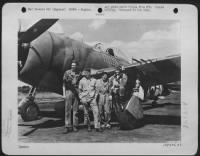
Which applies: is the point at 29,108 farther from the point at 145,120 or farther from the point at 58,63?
the point at 145,120

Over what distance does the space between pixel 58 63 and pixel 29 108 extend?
20cm

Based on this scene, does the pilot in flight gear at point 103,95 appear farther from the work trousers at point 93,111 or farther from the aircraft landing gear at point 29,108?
the aircraft landing gear at point 29,108

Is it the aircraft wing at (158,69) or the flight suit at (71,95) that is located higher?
the aircraft wing at (158,69)

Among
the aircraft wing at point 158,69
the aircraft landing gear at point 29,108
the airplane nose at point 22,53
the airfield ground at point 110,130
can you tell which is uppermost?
the airplane nose at point 22,53

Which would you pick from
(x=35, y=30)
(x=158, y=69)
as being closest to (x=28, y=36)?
(x=35, y=30)

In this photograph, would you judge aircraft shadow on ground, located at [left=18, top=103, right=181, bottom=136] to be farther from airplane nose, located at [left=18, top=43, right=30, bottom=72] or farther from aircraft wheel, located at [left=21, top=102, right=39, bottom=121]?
airplane nose, located at [left=18, top=43, right=30, bottom=72]

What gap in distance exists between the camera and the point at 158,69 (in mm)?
1110

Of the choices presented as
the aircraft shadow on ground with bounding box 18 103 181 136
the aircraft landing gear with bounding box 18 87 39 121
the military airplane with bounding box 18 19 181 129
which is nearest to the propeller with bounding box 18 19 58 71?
the military airplane with bounding box 18 19 181 129

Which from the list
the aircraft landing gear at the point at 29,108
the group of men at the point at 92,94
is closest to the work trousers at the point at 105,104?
the group of men at the point at 92,94

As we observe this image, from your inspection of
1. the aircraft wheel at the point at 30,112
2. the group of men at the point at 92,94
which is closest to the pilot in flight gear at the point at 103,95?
the group of men at the point at 92,94

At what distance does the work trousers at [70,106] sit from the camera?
109 cm

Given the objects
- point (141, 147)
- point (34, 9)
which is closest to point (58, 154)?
point (141, 147)

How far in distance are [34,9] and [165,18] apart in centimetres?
48

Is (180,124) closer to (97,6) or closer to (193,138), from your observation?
(193,138)
